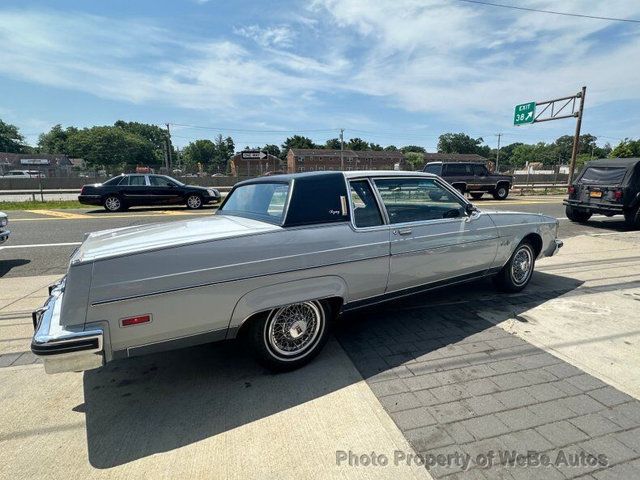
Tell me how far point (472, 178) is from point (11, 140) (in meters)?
123

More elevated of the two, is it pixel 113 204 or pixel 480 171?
pixel 480 171

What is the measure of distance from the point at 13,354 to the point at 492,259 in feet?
16.1

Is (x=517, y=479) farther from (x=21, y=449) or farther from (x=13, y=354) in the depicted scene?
(x=13, y=354)

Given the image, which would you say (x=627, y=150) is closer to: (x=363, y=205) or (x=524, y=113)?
(x=524, y=113)

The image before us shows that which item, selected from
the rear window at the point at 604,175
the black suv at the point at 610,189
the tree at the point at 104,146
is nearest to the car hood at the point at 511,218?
the black suv at the point at 610,189

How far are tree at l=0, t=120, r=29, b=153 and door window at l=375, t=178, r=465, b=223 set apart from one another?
125 m

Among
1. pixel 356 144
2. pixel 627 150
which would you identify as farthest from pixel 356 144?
pixel 627 150

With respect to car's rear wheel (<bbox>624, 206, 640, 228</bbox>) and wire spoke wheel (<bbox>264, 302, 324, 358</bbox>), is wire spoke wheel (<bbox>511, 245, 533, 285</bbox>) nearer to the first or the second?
wire spoke wheel (<bbox>264, 302, 324, 358</bbox>)

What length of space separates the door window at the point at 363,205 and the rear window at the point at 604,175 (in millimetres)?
9696

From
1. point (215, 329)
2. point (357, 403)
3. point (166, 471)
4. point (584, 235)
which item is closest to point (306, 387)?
point (357, 403)

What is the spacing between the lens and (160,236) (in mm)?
2658

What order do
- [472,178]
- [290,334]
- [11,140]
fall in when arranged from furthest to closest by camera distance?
1. [11,140]
2. [472,178]
3. [290,334]

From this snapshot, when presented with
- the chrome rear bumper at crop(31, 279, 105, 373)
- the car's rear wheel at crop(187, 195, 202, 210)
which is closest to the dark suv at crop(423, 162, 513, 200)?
the car's rear wheel at crop(187, 195, 202, 210)

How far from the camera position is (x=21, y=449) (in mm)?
2100
